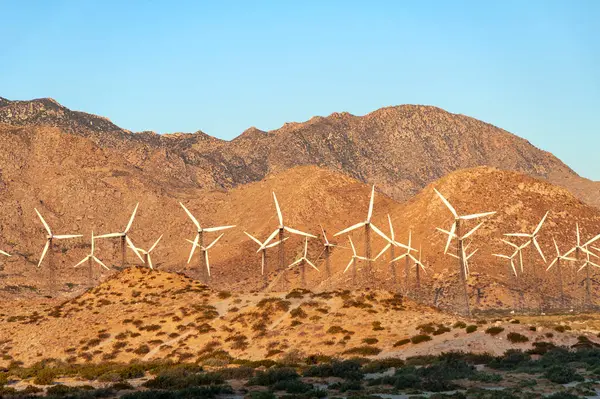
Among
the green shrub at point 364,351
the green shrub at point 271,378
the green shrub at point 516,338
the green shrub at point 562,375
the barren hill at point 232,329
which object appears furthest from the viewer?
the barren hill at point 232,329

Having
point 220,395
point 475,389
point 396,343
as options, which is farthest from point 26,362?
point 475,389

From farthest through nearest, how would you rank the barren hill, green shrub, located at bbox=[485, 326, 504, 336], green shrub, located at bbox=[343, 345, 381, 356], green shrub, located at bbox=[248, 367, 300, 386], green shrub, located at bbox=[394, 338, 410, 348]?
1. the barren hill
2. green shrub, located at bbox=[394, 338, 410, 348]
3. green shrub, located at bbox=[343, 345, 381, 356]
4. green shrub, located at bbox=[485, 326, 504, 336]
5. green shrub, located at bbox=[248, 367, 300, 386]

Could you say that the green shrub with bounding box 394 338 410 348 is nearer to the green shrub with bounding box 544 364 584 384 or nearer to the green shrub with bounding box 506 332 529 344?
the green shrub with bounding box 506 332 529 344

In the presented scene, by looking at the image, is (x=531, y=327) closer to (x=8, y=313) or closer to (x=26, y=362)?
(x=26, y=362)

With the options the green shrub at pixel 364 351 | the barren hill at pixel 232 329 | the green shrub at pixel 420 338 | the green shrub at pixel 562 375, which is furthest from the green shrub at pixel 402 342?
the green shrub at pixel 562 375

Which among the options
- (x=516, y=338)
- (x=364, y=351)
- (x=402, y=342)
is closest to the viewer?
(x=516, y=338)

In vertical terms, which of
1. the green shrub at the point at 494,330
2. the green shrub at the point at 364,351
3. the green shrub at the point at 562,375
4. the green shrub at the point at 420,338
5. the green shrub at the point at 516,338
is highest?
the green shrub at the point at 562,375

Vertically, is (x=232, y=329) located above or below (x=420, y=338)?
below

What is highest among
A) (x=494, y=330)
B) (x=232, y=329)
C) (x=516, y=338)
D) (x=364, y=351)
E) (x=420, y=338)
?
(x=494, y=330)

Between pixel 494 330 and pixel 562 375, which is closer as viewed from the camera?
pixel 562 375

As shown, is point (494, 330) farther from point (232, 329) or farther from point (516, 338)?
point (232, 329)

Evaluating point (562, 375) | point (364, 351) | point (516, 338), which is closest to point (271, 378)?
point (562, 375)

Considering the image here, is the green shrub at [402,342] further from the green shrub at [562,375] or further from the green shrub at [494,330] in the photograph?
the green shrub at [562,375]

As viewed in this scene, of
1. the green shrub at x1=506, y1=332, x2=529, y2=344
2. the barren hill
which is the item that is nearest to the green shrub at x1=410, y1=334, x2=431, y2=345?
the barren hill
